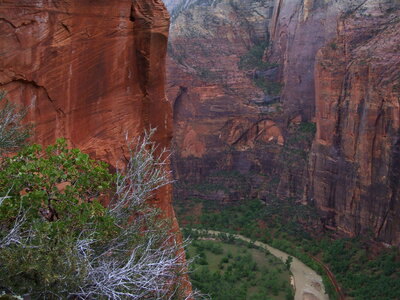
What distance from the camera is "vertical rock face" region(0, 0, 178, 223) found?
34.0ft

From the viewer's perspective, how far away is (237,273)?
30953 mm

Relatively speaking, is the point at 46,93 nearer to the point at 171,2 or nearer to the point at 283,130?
the point at 283,130

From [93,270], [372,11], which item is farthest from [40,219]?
[372,11]

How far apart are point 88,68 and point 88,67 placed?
24 mm

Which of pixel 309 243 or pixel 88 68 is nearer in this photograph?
pixel 88 68

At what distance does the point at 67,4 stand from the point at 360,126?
1073 inches

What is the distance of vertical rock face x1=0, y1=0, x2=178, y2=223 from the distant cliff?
21932 millimetres

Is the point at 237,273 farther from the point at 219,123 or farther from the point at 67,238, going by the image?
the point at 67,238

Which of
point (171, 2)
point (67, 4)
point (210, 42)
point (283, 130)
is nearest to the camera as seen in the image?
point (67, 4)

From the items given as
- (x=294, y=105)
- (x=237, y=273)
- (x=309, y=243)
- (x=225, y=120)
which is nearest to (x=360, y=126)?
(x=309, y=243)

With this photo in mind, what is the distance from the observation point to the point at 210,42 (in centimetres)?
5309

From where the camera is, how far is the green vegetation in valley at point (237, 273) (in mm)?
27812

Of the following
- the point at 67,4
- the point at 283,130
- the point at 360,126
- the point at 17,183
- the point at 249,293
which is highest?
the point at 67,4

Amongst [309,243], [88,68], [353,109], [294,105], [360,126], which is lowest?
[309,243]
